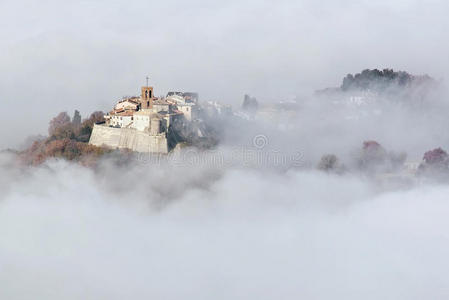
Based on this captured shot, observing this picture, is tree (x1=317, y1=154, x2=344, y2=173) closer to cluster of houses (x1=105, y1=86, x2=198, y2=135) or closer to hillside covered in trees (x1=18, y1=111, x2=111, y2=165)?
cluster of houses (x1=105, y1=86, x2=198, y2=135)

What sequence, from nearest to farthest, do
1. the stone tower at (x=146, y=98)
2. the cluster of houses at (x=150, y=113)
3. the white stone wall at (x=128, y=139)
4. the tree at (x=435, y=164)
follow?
the white stone wall at (x=128, y=139) < the cluster of houses at (x=150, y=113) < the stone tower at (x=146, y=98) < the tree at (x=435, y=164)

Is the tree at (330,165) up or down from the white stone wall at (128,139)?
down

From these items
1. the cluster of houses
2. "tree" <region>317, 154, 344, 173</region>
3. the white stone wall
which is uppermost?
the cluster of houses

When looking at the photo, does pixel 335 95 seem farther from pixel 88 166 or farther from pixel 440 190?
pixel 88 166

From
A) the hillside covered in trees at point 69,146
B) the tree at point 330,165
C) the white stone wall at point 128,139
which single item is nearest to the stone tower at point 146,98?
the white stone wall at point 128,139

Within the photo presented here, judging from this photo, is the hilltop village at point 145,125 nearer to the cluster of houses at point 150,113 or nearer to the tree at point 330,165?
the cluster of houses at point 150,113

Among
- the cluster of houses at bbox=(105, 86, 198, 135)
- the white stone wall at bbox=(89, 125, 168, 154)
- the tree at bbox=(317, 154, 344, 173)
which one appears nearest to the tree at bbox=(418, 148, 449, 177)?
the tree at bbox=(317, 154, 344, 173)

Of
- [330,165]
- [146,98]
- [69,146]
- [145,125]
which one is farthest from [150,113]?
[330,165]

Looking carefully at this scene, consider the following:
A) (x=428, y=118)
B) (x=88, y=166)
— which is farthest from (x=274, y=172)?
(x=428, y=118)

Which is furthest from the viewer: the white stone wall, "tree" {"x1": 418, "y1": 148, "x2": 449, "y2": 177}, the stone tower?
"tree" {"x1": 418, "y1": 148, "x2": 449, "y2": 177}

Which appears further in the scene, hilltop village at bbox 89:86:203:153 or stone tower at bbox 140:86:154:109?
stone tower at bbox 140:86:154:109
